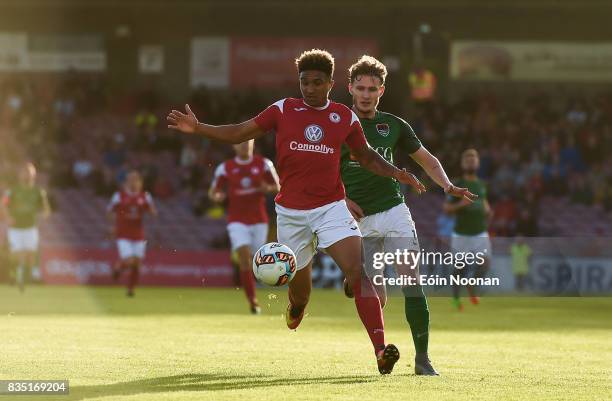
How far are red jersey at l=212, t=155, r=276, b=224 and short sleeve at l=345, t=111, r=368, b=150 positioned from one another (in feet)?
27.9

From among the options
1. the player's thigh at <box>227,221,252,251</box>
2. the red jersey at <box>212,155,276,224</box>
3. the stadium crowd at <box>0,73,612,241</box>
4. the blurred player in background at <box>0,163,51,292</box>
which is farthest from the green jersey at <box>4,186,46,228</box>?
the stadium crowd at <box>0,73,612,241</box>

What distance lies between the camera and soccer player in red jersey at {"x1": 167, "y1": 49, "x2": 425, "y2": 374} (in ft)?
30.1

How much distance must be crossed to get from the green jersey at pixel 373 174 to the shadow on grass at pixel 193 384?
187cm

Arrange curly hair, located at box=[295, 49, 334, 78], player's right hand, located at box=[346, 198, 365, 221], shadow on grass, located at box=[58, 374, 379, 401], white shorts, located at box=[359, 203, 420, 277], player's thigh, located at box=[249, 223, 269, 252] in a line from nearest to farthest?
shadow on grass, located at box=[58, 374, 379, 401] < curly hair, located at box=[295, 49, 334, 78] < white shorts, located at box=[359, 203, 420, 277] < player's right hand, located at box=[346, 198, 365, 221] < player's thigh, located at box=[249, 223, 269, 252]

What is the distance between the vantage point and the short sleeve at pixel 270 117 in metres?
9.17

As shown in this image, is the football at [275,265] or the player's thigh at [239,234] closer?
the football at [275,265]

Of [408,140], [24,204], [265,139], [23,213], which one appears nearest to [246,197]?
[24,204]

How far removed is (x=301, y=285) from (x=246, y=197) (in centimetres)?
818

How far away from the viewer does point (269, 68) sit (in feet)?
125

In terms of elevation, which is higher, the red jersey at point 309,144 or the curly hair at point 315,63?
the curly hair at point 315,63

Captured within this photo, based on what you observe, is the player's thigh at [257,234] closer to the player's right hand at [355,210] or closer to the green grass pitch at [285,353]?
the green grass pitch at [285,353]

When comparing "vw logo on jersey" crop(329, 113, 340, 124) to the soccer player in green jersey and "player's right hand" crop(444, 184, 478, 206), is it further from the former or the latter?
"player's right hand" crop(444, 184, 478, 206)

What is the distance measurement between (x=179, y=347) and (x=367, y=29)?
2799cm

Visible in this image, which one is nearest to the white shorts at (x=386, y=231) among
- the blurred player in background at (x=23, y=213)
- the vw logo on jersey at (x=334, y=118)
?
the vw logo on jersey at (x=334, y=118)
